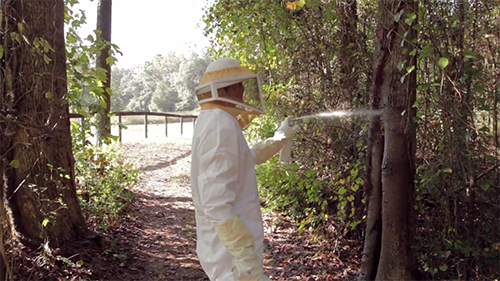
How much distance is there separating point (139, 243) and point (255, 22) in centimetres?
340

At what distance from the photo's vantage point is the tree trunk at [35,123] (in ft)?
12.3

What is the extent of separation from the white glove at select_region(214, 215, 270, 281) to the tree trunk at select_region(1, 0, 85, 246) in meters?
2.50

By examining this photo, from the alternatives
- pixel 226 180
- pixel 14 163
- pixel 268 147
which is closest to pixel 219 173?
pixel 226 180

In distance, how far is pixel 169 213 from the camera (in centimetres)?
657

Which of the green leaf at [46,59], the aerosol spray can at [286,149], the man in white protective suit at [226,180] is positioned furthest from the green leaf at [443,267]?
the green leaf at [46,59]

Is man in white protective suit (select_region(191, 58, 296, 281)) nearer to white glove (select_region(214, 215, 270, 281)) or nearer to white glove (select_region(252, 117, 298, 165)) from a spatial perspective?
white glove (select_region(214, 215, 270, 281))

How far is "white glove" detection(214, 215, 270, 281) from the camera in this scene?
2.04 meters

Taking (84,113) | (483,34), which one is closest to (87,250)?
(84,113)

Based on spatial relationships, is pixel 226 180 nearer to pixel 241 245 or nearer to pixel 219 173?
pixel 219 173

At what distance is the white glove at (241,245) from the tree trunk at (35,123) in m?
A: 2.50

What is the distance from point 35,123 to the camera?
12.6 feet

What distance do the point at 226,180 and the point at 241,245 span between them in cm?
36

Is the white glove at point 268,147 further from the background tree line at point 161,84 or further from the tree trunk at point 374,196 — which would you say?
the background tree line at point 161,84

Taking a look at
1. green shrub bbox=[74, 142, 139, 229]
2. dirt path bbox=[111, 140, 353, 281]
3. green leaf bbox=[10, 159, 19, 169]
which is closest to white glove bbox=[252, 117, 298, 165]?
dirt path bbox=[111, 140, 353, 281]
